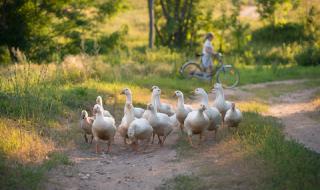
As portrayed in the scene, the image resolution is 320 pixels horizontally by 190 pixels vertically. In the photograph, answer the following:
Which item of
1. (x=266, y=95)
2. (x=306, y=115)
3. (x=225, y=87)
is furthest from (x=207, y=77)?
(x=306, y=115)

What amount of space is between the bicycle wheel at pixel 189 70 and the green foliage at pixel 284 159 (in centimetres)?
955

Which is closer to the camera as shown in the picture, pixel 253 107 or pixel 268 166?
pixel 268 166

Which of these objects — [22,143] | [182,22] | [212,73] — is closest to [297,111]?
[212,73]

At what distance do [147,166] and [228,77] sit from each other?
1264cm

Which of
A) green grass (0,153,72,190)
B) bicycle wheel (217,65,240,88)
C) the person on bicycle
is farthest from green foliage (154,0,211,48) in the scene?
green grass (0,153,72,190)

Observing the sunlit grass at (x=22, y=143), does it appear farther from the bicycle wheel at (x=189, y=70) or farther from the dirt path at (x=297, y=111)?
the bicycle wheel at (x=189, y=70)

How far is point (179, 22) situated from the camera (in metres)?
31.8

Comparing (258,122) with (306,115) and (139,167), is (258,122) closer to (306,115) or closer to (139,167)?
(306,115)

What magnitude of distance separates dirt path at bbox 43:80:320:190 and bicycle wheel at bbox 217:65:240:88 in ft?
24.7

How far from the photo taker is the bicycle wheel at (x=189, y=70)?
21.3m

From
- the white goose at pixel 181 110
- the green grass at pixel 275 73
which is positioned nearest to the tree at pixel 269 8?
the green grass at pixel 275 73

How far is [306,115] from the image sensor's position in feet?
50.5

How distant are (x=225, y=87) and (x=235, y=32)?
1144 cm

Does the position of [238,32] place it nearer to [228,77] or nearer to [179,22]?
[179,22]
